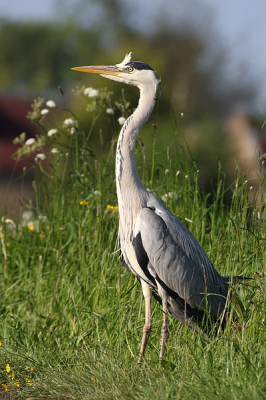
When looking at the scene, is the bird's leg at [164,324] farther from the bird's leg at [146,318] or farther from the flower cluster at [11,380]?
the flower cluster at [11,380]

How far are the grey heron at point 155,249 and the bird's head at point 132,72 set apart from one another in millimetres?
26

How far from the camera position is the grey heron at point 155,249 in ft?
12.7

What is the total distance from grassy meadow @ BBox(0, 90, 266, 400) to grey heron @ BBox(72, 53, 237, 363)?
157 millimetres

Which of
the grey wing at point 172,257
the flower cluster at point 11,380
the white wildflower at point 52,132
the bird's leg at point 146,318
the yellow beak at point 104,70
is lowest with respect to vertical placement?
the flower cluster at point 11,380

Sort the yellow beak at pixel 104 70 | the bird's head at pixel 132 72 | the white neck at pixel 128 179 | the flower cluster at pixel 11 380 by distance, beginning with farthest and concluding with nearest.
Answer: the yellow beak at pixel 104 70, the bird's head at pixel 132 72, the white neck at pixel 128 179, the flower cluster at pixel 11 380

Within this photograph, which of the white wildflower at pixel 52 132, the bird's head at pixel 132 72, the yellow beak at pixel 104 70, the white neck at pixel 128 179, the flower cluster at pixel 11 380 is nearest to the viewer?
the flower cluster at pixel 11 380

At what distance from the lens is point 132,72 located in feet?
13.7

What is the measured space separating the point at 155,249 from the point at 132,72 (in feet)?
4.58

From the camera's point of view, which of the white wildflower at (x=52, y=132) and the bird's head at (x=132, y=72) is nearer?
the bird's head at (x=132, y=72)

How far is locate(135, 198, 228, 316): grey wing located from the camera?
3861 millimetres

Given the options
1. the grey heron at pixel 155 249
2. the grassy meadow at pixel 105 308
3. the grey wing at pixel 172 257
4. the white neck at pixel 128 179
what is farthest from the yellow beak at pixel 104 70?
the grey wing at pixel 172 257

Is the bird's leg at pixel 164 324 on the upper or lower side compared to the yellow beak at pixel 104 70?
lower

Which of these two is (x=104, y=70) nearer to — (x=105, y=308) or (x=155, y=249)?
(x=155, y=249)

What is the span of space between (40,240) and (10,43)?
163 ft
